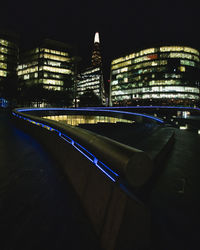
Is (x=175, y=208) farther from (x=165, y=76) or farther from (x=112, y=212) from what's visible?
(x=165, y=76)

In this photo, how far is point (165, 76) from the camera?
314ft

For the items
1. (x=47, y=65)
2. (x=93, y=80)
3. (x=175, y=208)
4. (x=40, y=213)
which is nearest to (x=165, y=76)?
(x=47, y=65)

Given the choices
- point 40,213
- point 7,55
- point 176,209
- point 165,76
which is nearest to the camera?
point 40,213

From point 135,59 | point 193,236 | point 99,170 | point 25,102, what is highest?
point 135,59

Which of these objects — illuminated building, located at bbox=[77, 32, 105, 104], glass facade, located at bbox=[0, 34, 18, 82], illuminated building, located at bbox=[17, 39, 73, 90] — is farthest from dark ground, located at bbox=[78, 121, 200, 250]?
illuminated building, located at bbox=[77, 32, 105, 104]

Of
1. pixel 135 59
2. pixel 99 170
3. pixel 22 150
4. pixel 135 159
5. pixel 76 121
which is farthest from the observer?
pixel 135 59

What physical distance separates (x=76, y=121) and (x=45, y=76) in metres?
54.2

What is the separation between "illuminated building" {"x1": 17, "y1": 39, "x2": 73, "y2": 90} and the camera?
3923 inches

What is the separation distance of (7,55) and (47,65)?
27.4 meters

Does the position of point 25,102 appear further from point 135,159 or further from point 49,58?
point 135,159

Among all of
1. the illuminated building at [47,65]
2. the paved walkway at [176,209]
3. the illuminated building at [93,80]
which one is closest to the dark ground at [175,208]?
the paved walkway at [176,209]

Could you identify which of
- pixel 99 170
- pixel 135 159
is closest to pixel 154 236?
pixel 99 170

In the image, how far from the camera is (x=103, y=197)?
2.49m

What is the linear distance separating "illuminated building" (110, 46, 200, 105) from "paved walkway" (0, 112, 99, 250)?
325 feet
